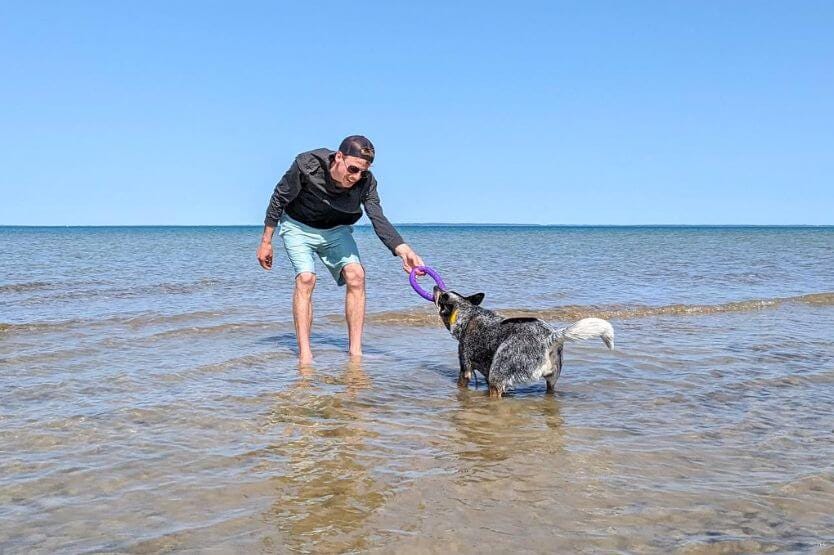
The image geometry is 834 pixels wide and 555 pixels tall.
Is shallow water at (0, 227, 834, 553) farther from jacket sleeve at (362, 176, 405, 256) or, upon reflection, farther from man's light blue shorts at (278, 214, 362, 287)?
jacket sleeve at (362, 176, 405, 256)

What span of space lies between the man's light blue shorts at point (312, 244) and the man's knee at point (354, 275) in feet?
0.19

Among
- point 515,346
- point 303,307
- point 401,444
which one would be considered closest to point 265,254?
point 303,307

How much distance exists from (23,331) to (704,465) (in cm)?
→ 932

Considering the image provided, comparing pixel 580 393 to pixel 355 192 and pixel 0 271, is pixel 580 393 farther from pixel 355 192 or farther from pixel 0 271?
pixel 0 271

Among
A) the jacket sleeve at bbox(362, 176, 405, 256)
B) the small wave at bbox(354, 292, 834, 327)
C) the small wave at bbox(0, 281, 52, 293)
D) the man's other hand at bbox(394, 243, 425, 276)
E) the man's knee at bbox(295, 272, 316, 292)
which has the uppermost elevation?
the jacket sleeve at bbox(362, 176, 405, 256)

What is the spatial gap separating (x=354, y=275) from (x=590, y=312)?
6194 mm

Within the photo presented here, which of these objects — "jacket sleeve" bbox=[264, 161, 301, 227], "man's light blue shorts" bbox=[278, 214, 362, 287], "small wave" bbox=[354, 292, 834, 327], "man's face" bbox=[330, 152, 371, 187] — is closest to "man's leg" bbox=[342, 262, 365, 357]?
"man's light blue shorts" bbox=[278, 214, 362, 287]

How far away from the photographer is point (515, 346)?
20.2 ft

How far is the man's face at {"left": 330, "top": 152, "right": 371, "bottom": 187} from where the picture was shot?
7234 mm

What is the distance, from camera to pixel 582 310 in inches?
522

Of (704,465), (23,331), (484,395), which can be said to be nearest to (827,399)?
(704,465)

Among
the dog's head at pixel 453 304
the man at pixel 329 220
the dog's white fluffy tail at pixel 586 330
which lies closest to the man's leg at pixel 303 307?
the man at pixel 329 220

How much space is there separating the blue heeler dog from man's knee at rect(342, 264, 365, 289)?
1.94 meters

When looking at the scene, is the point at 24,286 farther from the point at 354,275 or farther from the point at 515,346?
the point at 515,346
